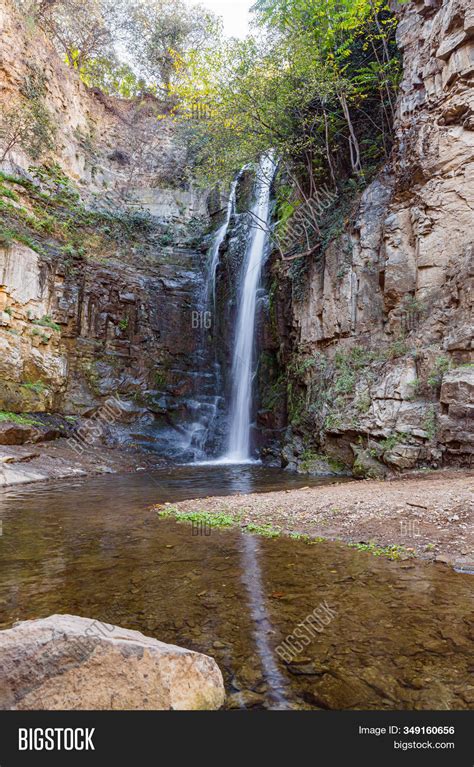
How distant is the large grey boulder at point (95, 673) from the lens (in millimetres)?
1992

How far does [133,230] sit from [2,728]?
2309cm

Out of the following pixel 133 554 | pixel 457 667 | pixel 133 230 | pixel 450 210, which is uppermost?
pixel 133 230

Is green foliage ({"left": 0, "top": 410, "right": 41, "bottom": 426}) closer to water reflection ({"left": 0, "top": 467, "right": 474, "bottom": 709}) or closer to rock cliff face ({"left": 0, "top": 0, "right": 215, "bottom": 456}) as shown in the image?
rock cliff face ({"left": 0, "top": 0, "right": 215, "bottom": 456})

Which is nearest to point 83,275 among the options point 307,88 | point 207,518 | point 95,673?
point 307,88

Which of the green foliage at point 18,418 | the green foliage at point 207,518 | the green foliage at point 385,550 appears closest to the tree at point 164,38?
the green foliage at point 18,418

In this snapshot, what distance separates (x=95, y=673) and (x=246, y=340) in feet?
55.9

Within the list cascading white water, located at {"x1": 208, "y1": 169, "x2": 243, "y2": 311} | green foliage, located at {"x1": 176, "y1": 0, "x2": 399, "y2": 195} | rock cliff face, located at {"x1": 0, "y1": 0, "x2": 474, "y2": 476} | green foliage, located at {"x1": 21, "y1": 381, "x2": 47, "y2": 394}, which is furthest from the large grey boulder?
cascading white water, located at {"x1": 208, "y1": 169, "x2": 243, "y2": 311}

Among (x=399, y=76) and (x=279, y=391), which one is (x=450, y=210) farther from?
(x=279, y=391)

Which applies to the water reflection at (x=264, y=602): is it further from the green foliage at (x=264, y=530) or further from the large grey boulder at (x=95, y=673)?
the large grey boulder at (x=95, y=673)

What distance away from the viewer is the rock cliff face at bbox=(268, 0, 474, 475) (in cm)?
982

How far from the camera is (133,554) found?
16.2ft

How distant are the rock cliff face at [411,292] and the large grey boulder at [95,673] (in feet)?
27.6

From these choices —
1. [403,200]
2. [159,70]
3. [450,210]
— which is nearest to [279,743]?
[450,210]

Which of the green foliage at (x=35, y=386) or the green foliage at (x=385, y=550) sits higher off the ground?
the green foliage at (x=35, y=386)
